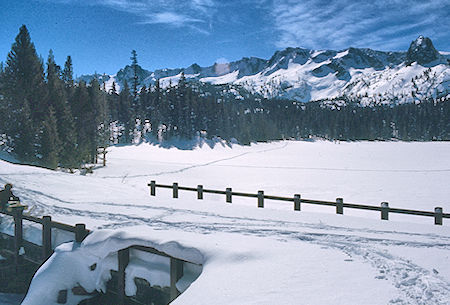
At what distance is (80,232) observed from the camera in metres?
7.44

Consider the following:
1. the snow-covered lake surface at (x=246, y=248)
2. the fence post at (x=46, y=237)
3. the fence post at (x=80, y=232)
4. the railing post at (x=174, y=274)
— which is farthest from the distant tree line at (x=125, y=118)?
the railing post at (x=174, y=274)

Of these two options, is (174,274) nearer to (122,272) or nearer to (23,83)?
(122,272)

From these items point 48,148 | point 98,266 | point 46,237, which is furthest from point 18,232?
point 48,148

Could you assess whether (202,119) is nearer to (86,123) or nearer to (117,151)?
(117,151)

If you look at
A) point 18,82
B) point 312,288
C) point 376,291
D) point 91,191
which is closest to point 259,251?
point 312,288

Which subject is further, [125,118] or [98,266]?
[125,118]

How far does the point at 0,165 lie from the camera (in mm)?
16328

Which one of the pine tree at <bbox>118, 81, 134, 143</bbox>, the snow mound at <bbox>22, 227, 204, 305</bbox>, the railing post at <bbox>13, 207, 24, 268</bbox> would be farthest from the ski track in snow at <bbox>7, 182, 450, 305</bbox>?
the pine tree at <bbox>118, 81, 134, 143</bbox>

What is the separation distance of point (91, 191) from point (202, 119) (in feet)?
200

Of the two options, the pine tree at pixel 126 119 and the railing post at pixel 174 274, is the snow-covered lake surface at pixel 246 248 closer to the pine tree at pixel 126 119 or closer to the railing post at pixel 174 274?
the railing post at pixel 174 274

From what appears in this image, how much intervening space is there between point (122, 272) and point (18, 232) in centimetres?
478

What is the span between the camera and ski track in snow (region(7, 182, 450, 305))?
4620 millimetres

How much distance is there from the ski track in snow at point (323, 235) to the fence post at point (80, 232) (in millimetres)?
1004

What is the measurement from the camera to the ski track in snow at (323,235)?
462 cm
